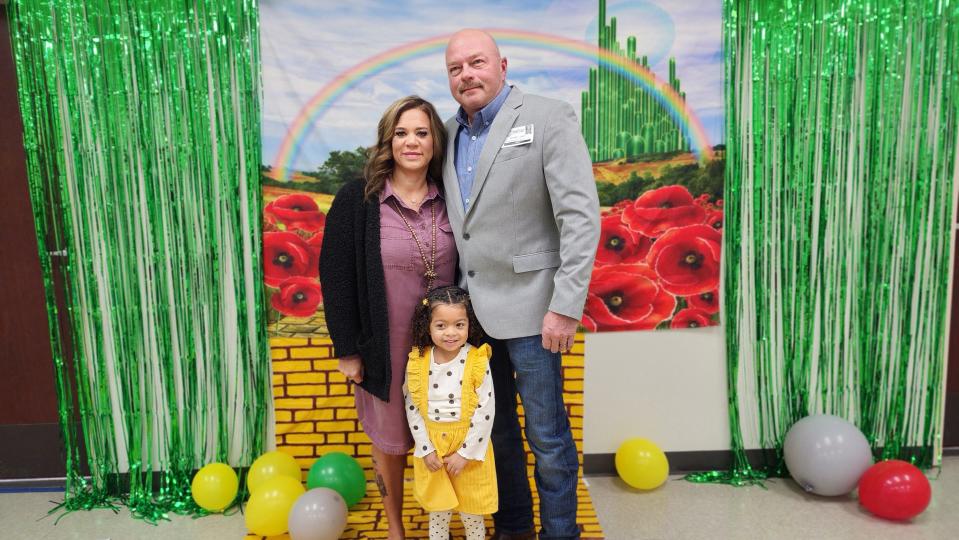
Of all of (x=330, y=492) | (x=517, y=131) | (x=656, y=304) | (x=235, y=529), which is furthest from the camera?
(x=656, y=304)

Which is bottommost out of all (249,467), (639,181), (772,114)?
(249,467)

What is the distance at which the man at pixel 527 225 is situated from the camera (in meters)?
1.77

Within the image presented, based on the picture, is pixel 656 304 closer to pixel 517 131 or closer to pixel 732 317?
pixel 732 317

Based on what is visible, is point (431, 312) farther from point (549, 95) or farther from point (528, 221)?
point (549, 95)

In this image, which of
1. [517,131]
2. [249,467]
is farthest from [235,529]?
[517,131]

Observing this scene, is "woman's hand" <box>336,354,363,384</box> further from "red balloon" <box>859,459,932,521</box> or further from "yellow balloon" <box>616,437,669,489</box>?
Answer: "red balloon" <box>859,459,932,521</box>

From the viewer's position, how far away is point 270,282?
8.34 feet

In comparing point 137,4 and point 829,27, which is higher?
point 137,4

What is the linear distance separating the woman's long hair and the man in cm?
5

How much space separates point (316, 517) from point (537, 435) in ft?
2.77

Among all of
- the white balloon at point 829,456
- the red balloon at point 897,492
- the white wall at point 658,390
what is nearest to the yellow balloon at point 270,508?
the white wall at point 658,390

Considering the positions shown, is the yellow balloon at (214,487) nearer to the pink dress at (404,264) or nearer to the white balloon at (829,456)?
the pink dress at (404,264)

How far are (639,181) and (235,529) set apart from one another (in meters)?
2.13

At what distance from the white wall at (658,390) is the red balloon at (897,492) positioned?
58cm
